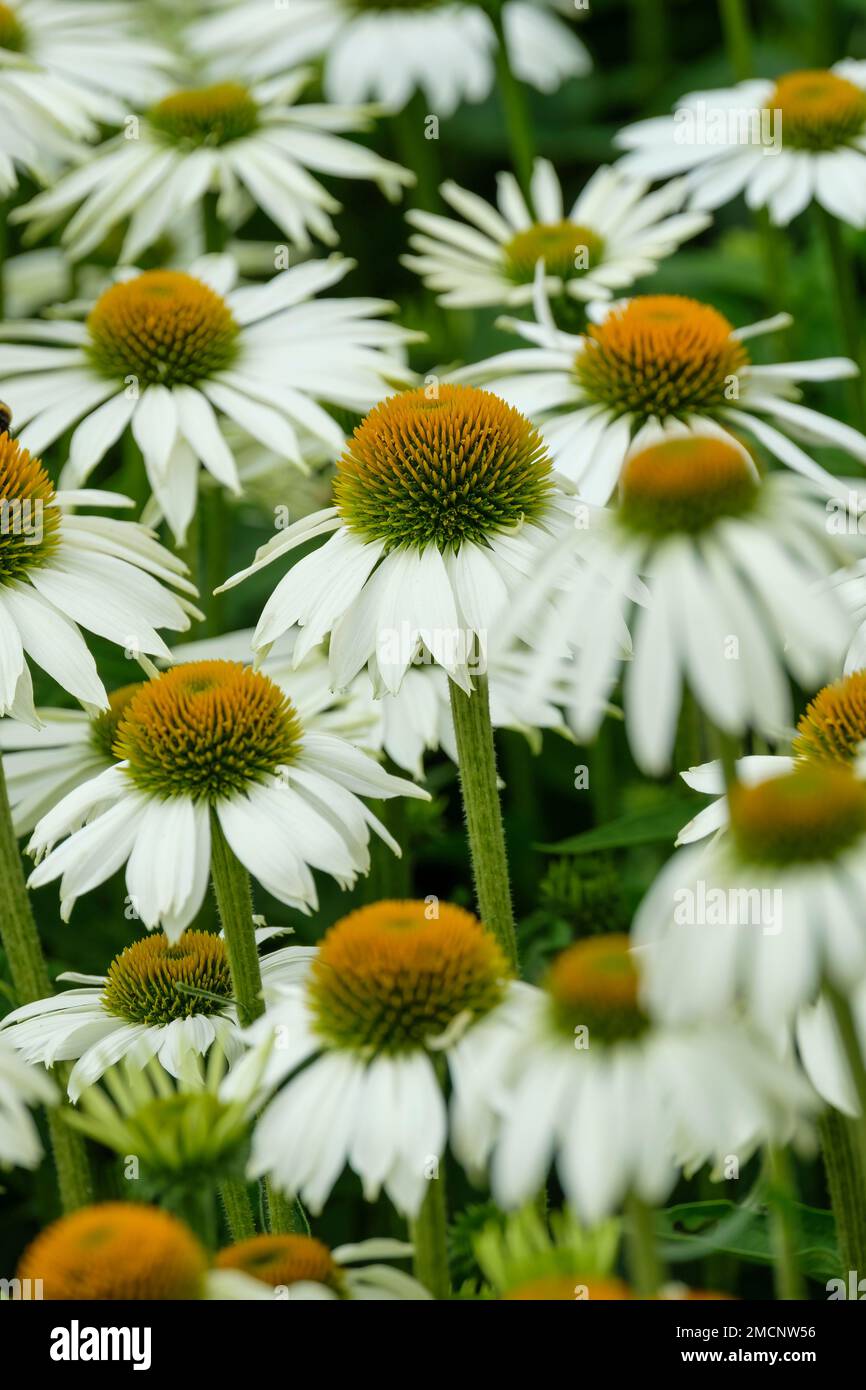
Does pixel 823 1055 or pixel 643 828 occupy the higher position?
pixel 643 828

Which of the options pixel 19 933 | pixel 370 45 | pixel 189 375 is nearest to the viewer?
pixel 19 933

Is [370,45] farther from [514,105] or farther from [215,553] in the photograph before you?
[215,553]

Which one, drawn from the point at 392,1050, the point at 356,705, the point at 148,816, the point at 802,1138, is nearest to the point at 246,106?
the point at 356,705

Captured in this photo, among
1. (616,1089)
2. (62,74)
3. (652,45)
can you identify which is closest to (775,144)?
(62,74)

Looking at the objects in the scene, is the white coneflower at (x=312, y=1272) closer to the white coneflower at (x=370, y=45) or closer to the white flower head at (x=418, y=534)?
the white flower head at (x=418, y=534)

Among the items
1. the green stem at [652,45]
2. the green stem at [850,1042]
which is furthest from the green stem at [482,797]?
the green stem at [652,45]

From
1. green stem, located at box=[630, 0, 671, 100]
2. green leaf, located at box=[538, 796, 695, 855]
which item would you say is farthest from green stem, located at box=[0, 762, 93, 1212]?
green stem, located at box=[630, 0, 671, 100]

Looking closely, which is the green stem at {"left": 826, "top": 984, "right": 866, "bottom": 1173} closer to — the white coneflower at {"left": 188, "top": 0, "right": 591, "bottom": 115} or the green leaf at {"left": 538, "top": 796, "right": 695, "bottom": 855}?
the green leaf at {"left": 538, "top": 796, "right": 695, "bottom": 855}
